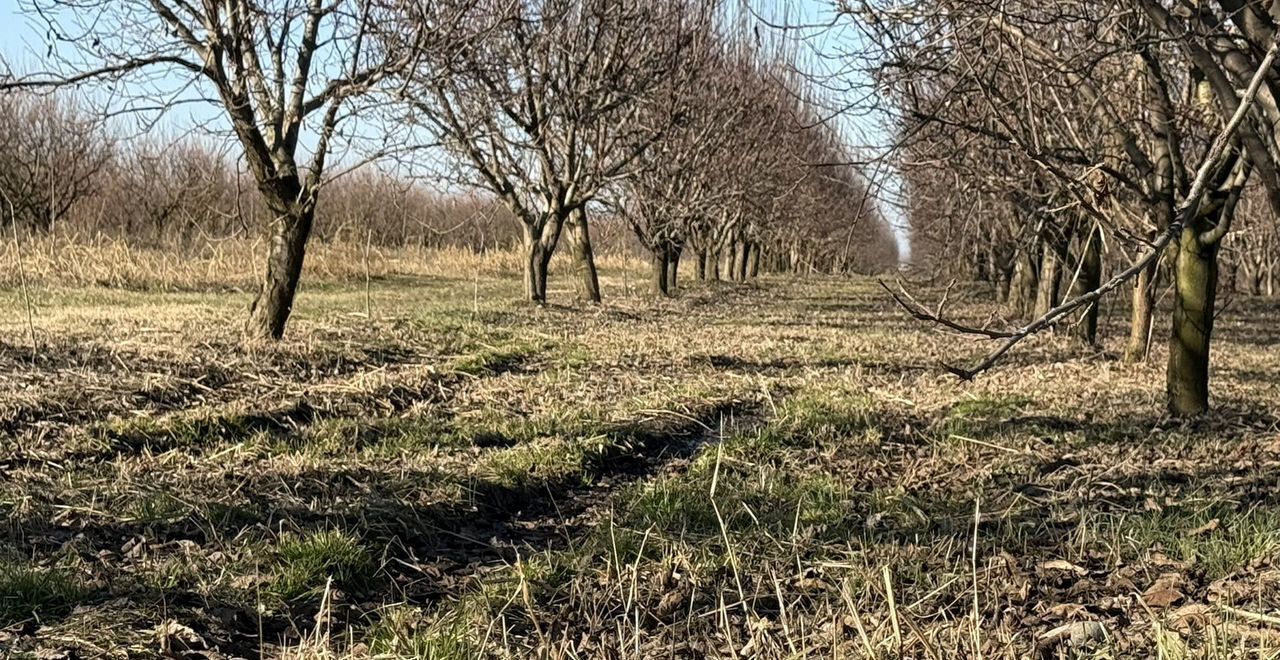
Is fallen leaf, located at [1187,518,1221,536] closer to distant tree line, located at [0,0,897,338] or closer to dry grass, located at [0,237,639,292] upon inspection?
distant tree line, located at [0,0,897,338]

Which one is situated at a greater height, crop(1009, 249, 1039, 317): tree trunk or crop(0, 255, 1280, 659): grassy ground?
crop(1009, 249, 1039, 317): tree trunk

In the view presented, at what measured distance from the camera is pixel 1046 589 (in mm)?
2760

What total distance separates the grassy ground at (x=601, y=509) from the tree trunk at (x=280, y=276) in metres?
0.30

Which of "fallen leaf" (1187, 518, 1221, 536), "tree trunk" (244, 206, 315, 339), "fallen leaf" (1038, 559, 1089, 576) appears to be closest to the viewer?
"fallen leaf" (1038, 559, 1089, 576)

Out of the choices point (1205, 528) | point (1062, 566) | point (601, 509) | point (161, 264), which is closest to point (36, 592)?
point (601, 509)

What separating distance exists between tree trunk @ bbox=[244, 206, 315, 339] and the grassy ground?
11.6 inches

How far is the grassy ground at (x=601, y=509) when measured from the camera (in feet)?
8.38

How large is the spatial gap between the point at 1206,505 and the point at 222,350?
20.4ft

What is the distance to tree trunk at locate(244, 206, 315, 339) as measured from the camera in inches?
297

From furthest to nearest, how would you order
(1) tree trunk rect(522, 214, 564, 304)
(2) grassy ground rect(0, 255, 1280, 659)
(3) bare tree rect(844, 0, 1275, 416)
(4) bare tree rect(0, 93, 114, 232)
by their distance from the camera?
(4) bare tree rect(0, 93, 114, 232)
(1) tree trunk rect(522, 214, 564, 304)
(3) bare tree rect(844, 0, 1275, 416)
(2) grassy ground rect(0, 255, 1280, 659)

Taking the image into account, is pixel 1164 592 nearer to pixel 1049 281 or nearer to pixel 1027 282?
pixel 1049 281

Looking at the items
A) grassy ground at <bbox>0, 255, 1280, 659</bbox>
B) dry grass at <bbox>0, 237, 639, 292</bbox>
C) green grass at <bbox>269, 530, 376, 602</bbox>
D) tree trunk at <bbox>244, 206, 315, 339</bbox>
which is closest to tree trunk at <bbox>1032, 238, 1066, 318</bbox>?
grassy ground at <bbox>0, 255, 1280, 659</bbox>

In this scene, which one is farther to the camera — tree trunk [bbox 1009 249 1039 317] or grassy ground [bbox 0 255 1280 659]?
tree trunk [bbox 1009 249 1039 317]

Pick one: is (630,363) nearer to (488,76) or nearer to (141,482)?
(141,482)
